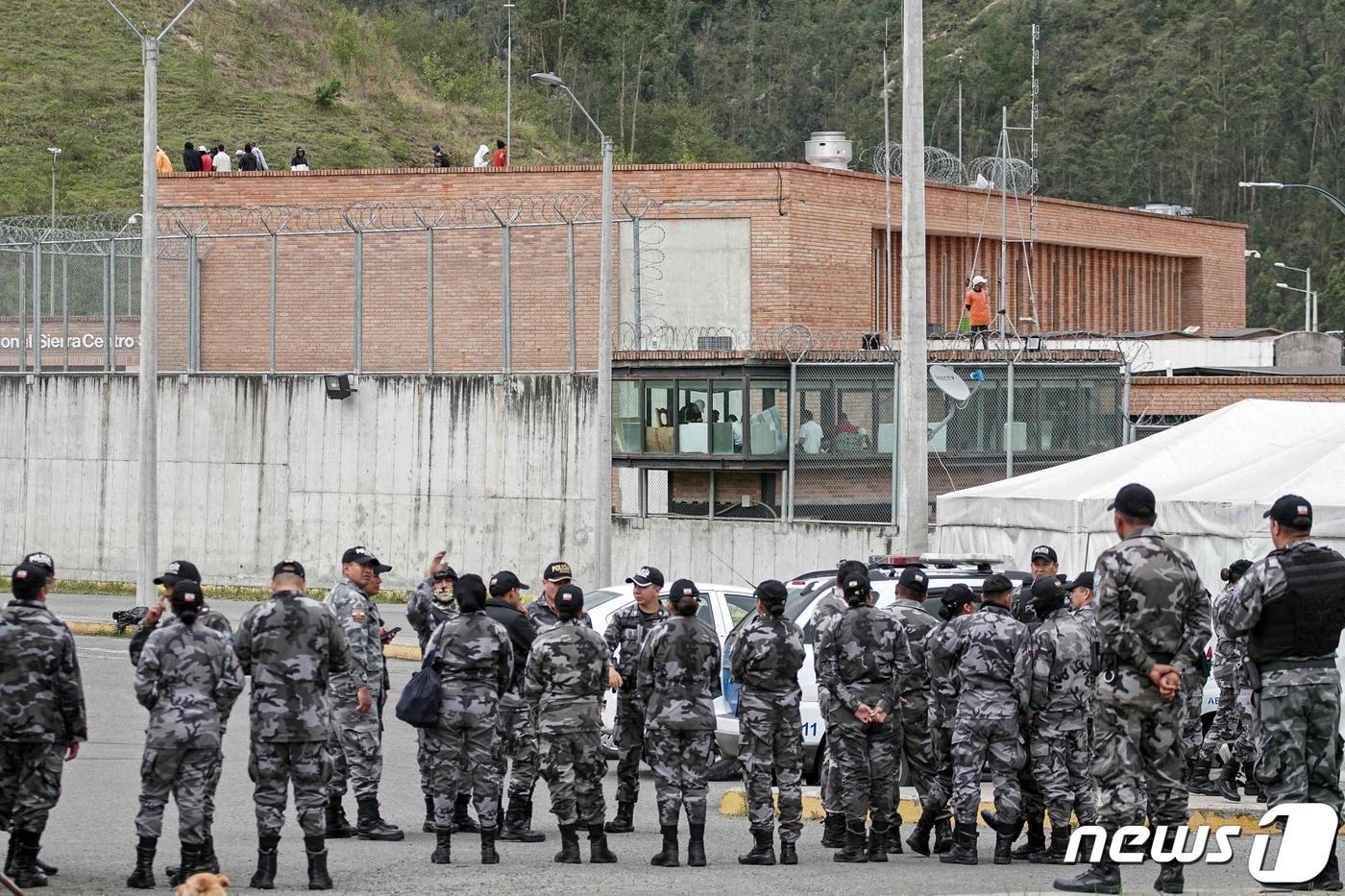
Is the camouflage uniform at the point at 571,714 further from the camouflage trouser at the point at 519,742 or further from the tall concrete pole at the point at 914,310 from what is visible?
the tall concrete pole at the point at 914,310

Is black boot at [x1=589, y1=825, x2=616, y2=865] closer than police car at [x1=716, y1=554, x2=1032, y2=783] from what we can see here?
Yes

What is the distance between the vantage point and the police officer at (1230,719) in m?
12.9

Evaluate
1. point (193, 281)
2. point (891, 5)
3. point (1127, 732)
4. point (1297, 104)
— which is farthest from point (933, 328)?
point (891, 5)

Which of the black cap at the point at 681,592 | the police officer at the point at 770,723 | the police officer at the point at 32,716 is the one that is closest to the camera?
the police officer at the point at 32,716

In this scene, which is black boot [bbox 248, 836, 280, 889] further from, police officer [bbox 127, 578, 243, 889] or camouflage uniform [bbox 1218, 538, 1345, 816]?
camouflage uniform [bbox 1218, 538, 1345, 816]

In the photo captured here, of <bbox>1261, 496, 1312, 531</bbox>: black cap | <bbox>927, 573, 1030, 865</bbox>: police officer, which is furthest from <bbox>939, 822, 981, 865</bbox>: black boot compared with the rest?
<bbox>1261, 496, 1312, 531</bbox>: black cap

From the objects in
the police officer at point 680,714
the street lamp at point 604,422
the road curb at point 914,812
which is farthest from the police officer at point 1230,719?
the street lamp at point 604,422

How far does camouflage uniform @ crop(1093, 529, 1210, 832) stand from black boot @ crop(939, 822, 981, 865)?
2050 millimetres

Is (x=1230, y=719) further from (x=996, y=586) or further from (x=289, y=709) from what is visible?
(x=289, y=709)

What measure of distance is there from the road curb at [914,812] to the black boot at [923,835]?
52 centimetres

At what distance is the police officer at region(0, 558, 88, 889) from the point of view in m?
9.56

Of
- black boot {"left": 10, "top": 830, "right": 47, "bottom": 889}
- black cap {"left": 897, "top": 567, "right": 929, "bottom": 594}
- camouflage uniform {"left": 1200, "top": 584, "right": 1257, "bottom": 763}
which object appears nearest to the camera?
black boot {"left": 10, "top": 830, "right": 47, "bottom": 889}

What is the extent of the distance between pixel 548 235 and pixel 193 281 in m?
6.63

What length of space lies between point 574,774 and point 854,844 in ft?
5.51
